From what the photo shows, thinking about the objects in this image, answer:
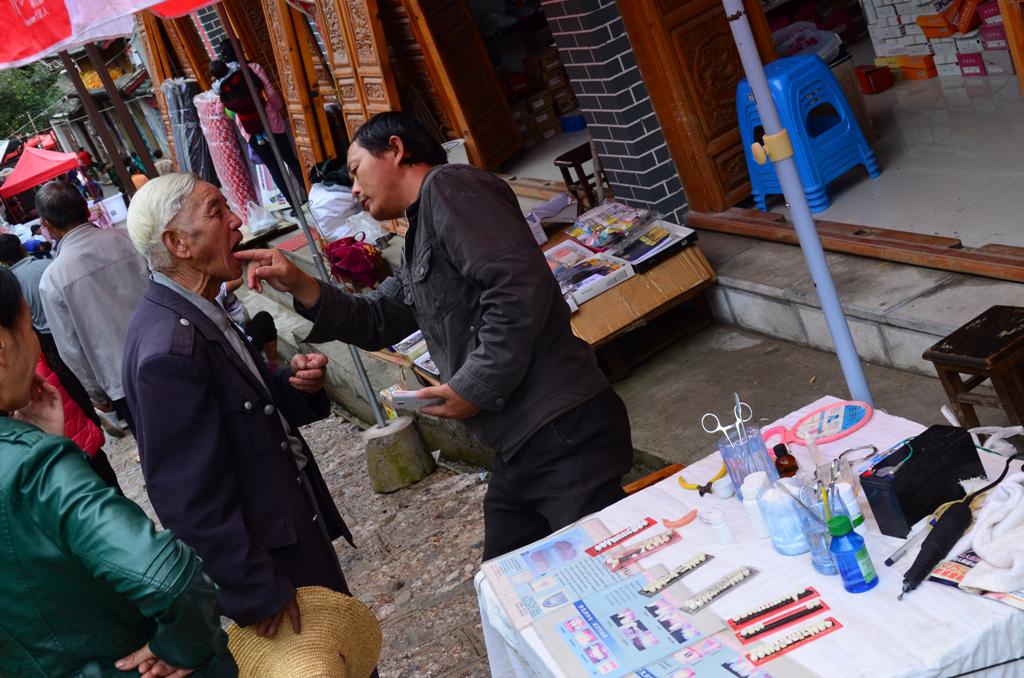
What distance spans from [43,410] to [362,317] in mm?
1089

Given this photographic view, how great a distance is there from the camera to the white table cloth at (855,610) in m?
1.98

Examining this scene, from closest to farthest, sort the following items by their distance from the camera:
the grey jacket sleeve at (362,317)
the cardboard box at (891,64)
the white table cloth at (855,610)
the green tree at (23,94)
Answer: the white table cloth at (855,610) → the grey jacket sleeve at (362,317) → the cardboard box at (891,64) → the green tree at (23,94)

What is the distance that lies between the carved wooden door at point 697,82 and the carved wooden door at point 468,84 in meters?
3.14

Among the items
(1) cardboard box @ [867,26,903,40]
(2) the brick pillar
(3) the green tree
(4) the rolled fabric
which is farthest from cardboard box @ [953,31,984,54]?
(3) the green tree

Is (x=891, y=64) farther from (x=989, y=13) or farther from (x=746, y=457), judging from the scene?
(x=746, y=457)

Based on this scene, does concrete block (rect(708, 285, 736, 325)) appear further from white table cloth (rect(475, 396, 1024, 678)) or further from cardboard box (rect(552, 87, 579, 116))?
cardboard box (rect(552, 87, 579, 116))

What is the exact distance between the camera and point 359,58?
833 centimetres

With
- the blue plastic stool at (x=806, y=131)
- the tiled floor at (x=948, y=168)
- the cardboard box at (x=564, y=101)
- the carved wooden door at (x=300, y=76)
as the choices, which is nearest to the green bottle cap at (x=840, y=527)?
the tiled floor at (x=948, y=168)

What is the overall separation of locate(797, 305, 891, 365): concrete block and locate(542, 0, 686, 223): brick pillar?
1.37m

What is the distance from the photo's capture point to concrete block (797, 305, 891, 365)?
452 centimetres

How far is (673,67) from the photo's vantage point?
225 inches

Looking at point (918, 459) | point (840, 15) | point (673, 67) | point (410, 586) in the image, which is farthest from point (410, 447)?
point (840, 15)

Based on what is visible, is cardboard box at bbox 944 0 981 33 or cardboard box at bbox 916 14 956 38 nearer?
cardboard box at bbox 944 0 981 33

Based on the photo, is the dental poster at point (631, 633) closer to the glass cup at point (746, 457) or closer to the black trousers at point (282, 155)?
the glass cup at point (746, 457)
